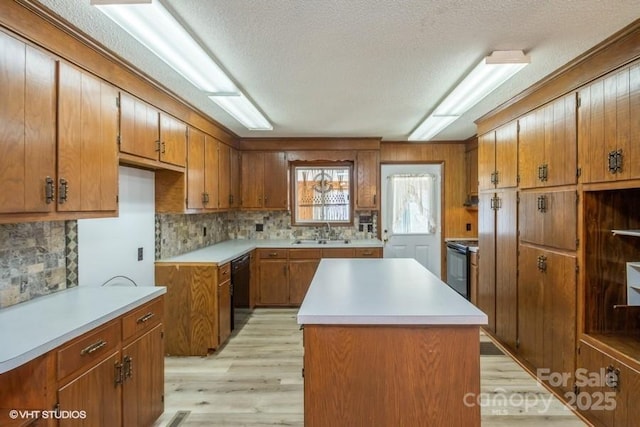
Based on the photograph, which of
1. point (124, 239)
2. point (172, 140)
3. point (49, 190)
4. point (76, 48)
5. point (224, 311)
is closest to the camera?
point (49, 190)

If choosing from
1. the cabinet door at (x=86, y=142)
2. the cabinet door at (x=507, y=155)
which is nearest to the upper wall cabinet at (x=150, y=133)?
the cabinet door at (x=86, y=142)

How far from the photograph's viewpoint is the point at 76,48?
1.91 m

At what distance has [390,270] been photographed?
8.54ft

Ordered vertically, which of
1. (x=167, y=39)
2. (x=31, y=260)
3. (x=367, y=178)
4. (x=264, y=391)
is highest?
(x=167, y=39)

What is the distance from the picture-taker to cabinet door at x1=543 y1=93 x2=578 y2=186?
230 cm

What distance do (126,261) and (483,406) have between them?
2.99 meters

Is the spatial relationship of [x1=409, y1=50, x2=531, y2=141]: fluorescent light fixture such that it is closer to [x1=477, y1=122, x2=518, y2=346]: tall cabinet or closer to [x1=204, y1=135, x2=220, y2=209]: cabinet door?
[x1=477, y1=122, x2=518, y2=346]: tall cabinet

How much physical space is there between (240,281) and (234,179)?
1.56m

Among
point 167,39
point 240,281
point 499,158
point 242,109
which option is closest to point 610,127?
point 499,158

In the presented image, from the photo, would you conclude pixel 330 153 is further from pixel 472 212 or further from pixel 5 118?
pixel 5 118

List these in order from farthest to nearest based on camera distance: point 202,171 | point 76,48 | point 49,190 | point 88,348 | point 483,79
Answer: point 202,171
point 483,79
point 76,48
point 49,190
point 88,348

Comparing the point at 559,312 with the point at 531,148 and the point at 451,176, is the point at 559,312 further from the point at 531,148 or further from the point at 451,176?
the point at 451,176

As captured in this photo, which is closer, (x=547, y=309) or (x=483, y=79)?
(x=483, y=79)

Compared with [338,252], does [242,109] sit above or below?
above
